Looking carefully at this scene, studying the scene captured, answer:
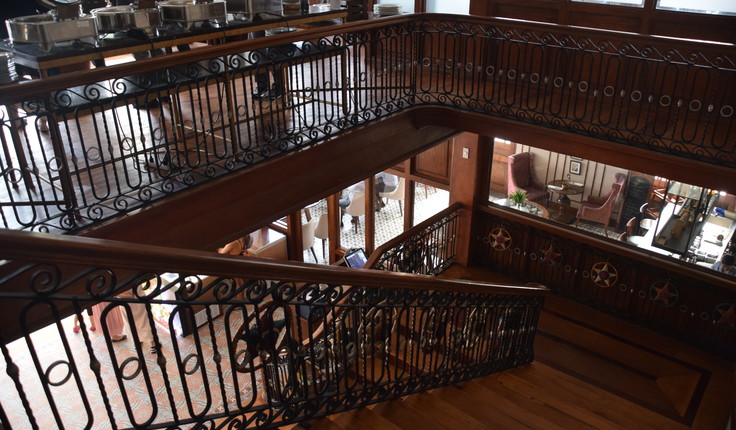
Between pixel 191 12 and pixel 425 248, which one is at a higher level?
pixel 191 12

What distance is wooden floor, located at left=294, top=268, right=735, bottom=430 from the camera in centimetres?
371

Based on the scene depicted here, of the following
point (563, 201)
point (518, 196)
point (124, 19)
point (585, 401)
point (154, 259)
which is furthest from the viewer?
point (518, 196)

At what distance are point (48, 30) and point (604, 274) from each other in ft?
20.0

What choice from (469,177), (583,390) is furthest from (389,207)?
(583,390)

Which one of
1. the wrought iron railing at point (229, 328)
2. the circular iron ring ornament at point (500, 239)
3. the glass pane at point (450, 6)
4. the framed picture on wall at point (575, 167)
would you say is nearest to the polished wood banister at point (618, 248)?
the circular iron ring ornament at point (500, 239)

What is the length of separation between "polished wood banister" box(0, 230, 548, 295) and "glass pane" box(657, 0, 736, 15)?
4651 millimetres

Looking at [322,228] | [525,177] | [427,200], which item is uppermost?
[525,177]

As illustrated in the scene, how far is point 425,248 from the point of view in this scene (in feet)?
24.5

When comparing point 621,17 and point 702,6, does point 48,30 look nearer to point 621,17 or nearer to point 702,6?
point 621,17

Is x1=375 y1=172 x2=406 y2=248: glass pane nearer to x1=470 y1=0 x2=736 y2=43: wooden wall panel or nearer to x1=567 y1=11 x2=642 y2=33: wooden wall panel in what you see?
x1=470 y1=0 x2=736 y2=43: wooden wall panel

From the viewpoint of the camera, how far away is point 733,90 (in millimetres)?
5465

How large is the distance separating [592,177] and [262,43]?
14.3 feet

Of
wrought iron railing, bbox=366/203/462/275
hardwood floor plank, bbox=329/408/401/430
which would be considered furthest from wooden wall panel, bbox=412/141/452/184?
hardwood floor plank, bbox=329/408/401/430

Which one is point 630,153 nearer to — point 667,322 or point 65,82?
point 667,322
